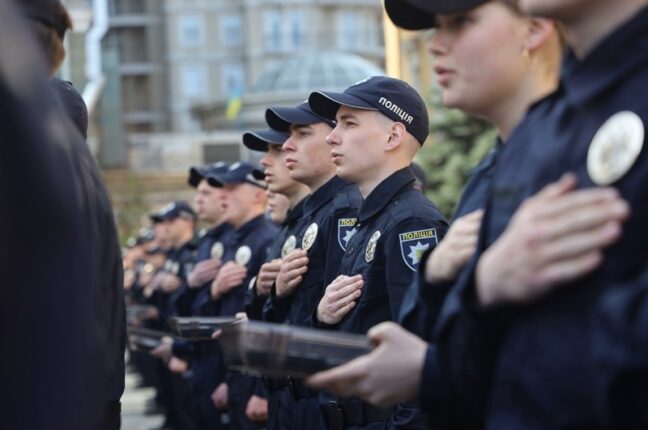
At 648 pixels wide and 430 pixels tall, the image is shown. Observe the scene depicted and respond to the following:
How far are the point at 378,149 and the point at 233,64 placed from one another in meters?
88.7

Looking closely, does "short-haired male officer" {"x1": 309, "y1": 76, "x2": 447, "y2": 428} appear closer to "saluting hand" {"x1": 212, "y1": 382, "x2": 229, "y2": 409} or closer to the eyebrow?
the eyebrow

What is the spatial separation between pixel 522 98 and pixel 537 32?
0.67 ft

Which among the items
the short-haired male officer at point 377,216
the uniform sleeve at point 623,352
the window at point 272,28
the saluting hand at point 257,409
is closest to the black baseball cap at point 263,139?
the saluting hand at point 257,409

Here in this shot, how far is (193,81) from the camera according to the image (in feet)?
310

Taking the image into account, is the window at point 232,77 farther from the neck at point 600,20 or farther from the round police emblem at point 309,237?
the neck at point 600,20

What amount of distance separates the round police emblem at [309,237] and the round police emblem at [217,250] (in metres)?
3.66

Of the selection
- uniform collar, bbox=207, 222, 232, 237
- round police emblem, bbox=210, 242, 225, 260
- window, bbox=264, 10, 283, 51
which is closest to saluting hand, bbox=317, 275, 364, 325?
round police emblem, bbox=210, 242, 225, 260

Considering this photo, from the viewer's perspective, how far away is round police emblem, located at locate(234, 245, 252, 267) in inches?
375

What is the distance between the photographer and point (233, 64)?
9388 centimetres

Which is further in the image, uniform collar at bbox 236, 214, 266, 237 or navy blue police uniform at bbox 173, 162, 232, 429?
navy blue police uniform at bbox 173, 162, 232, 429

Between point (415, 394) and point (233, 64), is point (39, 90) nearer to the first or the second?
point (415, 394)

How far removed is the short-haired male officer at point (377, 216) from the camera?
5.23 meters

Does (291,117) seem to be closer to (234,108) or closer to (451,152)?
(451,152)

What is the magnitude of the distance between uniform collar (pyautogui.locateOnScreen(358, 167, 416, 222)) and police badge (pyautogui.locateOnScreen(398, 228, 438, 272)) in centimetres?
39
